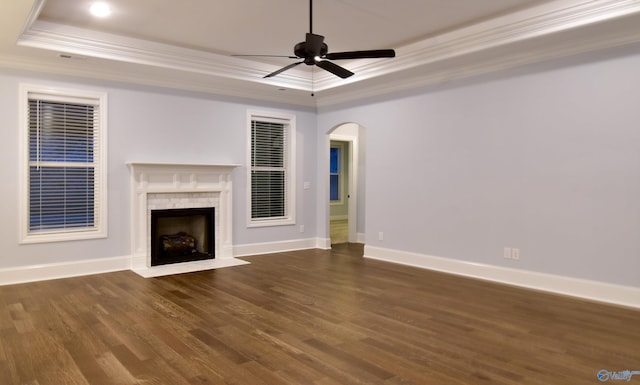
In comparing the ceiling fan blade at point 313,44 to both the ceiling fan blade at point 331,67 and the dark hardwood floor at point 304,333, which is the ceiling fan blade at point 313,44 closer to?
the ceiling fan blade at point 331,67

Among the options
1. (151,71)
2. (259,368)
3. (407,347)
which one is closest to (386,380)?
(407,347)

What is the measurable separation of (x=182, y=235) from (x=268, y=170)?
1.78 m

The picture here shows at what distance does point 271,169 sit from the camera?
724 centimetres

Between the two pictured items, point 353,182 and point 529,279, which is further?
point 353,182

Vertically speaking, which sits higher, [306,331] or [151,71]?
[151,71]

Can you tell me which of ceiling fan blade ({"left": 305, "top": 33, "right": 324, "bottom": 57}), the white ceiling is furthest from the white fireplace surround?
ceiling fan blade ({"left": 305, "top": 33, "right": 324, "bottom": 57})

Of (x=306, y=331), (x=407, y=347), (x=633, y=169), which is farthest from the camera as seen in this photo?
(x=633, y=169)

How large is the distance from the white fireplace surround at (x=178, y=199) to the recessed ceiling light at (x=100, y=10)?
73.4 inches

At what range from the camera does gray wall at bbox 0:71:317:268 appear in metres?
4.95

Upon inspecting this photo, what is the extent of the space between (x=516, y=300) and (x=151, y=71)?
5113 mm

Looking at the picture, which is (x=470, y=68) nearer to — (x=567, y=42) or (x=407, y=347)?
(x=567, y=42)

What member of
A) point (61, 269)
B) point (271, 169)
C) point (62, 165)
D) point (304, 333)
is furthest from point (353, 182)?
point (304, 333)

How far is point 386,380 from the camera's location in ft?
8.41

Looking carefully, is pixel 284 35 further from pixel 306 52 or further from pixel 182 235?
pixel 182 235
